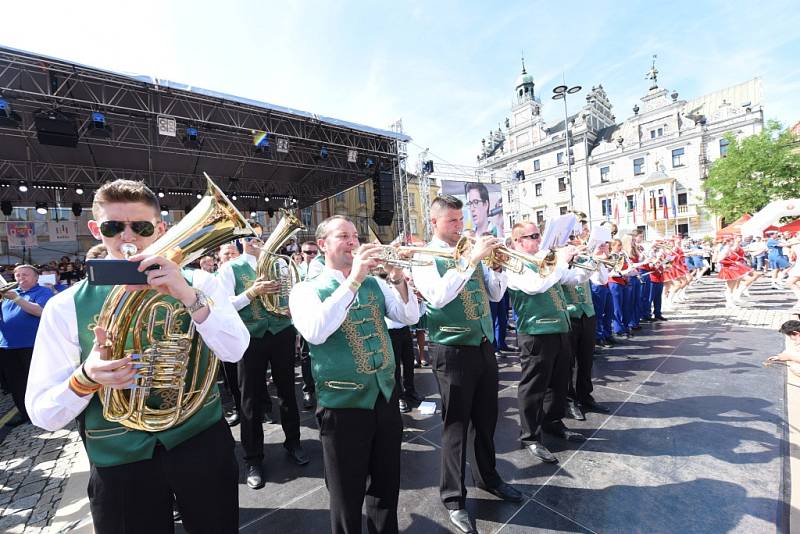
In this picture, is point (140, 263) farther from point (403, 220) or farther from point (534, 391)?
point (403, 220)

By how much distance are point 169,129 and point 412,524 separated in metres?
11.2

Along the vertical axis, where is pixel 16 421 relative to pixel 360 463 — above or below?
below

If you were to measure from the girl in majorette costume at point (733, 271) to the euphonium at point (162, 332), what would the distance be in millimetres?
13289

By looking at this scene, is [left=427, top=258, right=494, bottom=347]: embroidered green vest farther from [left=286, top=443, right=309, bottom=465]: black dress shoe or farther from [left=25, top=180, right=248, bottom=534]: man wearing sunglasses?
[left=286, top=443, right=309, bottom=465]: black dress shoe

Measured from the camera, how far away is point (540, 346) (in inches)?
136

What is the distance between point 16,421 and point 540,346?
23.7ft

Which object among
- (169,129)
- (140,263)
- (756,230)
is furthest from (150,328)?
(756,230)

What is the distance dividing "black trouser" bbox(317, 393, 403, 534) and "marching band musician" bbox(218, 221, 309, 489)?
5.06ft

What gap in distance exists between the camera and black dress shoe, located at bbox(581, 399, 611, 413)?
4.32 metres

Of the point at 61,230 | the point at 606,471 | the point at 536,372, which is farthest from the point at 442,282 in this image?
the point at 61,230

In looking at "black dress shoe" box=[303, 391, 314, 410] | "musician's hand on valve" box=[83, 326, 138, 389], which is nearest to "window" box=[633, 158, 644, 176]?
"black dress shoe" box=[303, 391, 314, 410]

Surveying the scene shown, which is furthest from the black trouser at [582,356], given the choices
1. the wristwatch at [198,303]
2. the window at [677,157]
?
the window at [677,157]

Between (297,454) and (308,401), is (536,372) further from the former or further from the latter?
(308,401)

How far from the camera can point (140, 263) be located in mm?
1267
